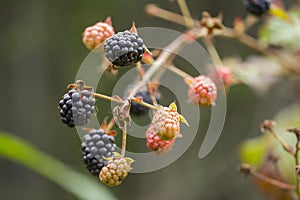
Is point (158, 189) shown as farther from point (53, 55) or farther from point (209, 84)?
point (209, 84)

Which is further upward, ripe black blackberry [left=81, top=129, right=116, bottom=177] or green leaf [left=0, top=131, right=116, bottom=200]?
green leaf [left=0, top=131, right=116, bottom=200]

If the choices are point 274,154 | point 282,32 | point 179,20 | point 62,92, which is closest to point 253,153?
point 274,154

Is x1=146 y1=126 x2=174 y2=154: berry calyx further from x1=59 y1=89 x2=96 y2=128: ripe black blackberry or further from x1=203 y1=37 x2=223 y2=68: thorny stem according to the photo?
x1=203 y1=37 x2=223 y2=68: thorny stem

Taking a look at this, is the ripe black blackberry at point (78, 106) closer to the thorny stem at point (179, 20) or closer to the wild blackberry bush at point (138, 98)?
the wild blackberry bush at point (138, 98)

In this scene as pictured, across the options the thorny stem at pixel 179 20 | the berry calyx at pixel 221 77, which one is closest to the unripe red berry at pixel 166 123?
the berry calyx at pixel 221 77

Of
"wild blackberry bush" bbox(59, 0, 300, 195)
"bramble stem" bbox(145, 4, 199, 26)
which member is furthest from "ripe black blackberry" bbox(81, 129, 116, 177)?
"bramble stem" bbox(145, 4, 199, 26)

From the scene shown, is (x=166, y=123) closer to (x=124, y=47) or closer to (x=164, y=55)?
(x=124, y=47)

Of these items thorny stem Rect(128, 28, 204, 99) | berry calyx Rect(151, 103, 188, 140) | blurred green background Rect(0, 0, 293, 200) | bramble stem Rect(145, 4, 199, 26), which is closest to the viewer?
berry calyx Rect(151, 103, 188, 140)
